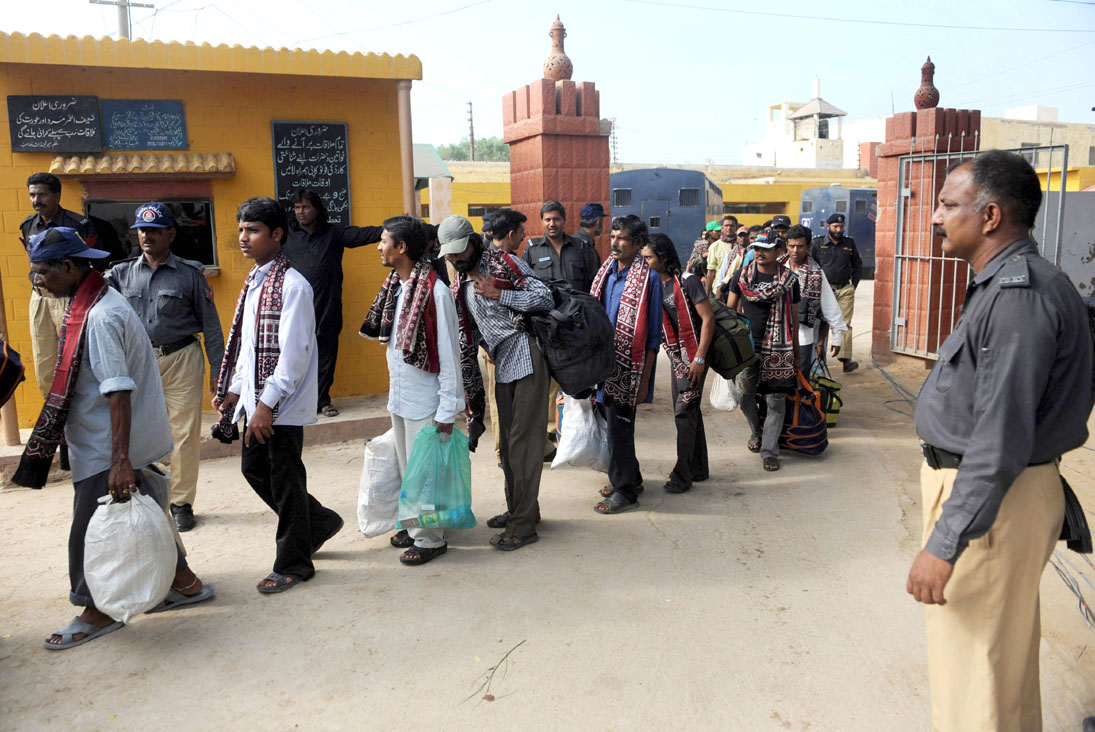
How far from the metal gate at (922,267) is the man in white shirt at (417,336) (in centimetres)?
654

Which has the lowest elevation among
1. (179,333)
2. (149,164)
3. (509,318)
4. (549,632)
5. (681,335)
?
(549,632)

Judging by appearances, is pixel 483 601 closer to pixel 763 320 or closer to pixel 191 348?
pixel 191 348

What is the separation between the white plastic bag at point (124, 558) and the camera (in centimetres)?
334

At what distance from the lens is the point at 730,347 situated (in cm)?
546

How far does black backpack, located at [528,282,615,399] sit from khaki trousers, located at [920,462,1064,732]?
230 cm

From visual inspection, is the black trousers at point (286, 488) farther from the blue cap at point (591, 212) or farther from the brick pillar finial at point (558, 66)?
the brick pillar finial at point (558, 66)

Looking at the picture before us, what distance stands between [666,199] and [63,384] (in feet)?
66.5

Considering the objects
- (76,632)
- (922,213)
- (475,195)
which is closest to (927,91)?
(922,213)

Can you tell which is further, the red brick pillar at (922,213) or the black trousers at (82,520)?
the red brick pillar at (922,213)

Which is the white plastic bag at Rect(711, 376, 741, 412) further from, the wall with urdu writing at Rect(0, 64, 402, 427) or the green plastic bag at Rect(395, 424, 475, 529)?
the wall with urdu writing at Rect(0, 64, 402, 427)

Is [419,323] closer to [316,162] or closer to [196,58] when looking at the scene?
[316,162]

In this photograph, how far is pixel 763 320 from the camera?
6.02 meters

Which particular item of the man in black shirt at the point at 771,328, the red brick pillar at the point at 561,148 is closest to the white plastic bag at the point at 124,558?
the man in black shirt at the point at 771,328

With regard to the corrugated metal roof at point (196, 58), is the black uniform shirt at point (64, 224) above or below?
below
